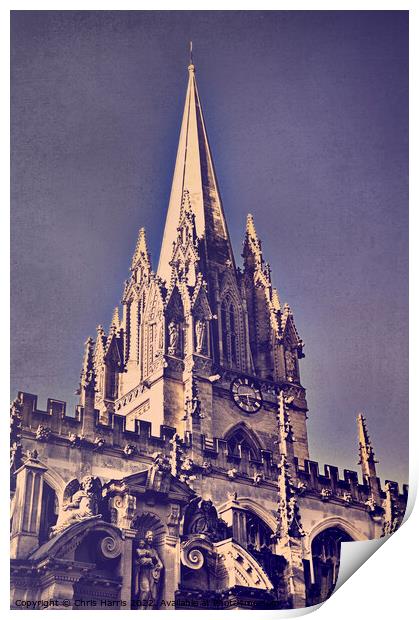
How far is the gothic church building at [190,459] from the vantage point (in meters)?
9.82

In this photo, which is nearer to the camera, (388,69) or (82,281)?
(82,281)

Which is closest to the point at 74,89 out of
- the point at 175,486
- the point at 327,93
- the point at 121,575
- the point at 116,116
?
the point at 116,116

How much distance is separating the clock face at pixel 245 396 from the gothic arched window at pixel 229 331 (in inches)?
9.3

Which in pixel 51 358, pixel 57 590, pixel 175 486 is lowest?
pixel 57 590

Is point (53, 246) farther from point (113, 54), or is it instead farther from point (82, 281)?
point (113, 54)

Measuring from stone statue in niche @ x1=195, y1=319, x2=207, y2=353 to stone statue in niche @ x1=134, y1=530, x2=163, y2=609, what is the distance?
2.53 metres

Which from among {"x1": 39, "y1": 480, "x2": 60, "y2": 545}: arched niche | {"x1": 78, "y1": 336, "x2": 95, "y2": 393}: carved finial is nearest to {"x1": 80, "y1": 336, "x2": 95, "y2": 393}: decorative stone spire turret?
{"x1": 78, "y1": 336, "x2": 95, "y2": 393}: carved finial

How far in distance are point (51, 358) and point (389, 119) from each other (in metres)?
4.39

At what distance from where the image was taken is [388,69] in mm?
11297

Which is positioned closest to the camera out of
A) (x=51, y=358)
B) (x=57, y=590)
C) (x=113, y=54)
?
(x=57, y=590)

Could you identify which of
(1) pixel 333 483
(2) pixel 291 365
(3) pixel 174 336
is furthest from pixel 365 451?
(3) pixel 174 336

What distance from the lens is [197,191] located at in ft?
39.5

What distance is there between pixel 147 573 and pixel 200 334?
2.99 meters

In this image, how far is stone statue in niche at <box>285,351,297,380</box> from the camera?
38.9ft
